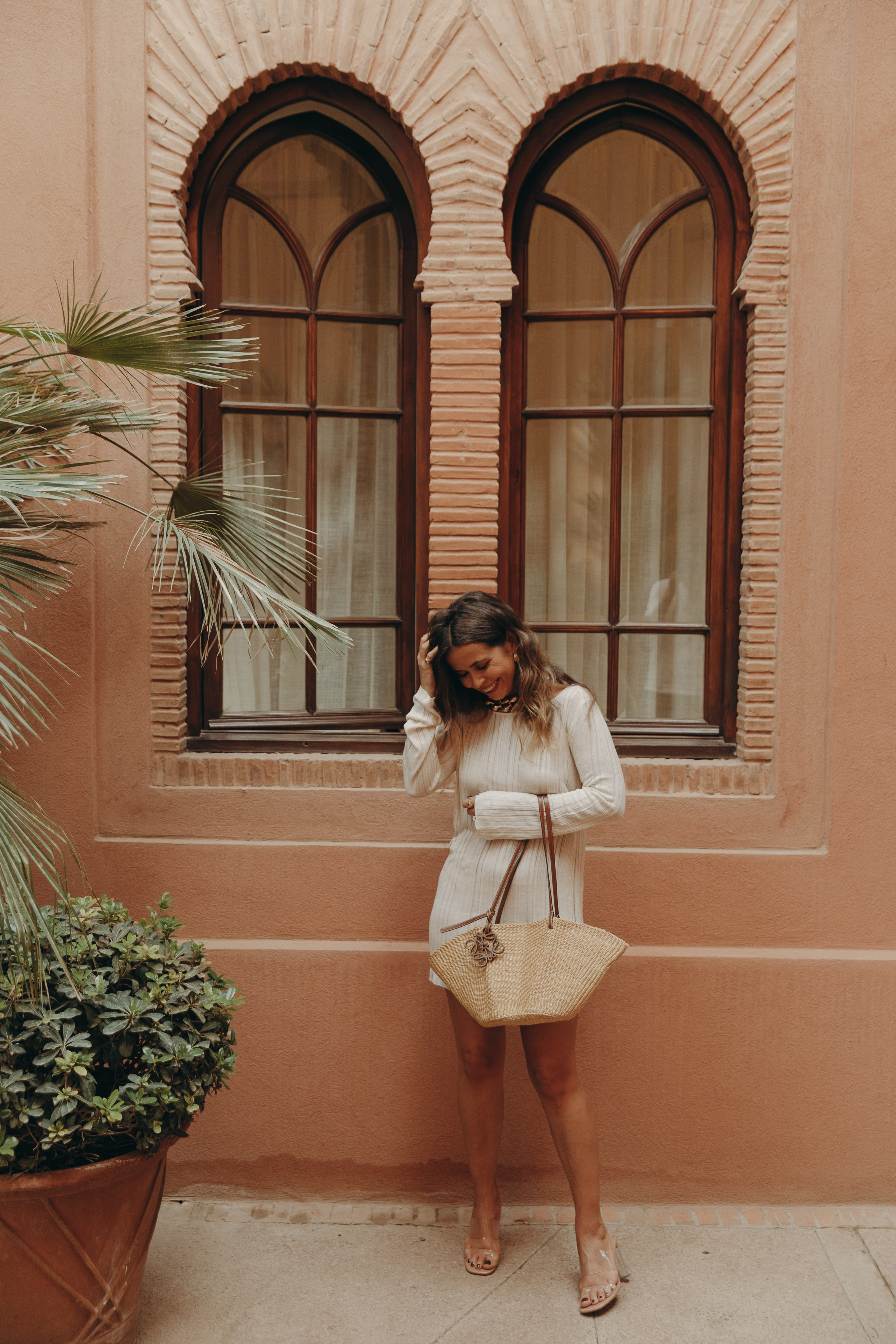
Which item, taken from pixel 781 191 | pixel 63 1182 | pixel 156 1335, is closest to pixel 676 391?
pixel 781 191

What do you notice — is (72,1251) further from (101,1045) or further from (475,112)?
(475,112)

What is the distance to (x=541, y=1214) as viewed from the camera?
3.54 metres

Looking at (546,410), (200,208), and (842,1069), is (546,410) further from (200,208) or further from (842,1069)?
(842,1069)

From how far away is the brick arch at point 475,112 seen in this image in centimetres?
347

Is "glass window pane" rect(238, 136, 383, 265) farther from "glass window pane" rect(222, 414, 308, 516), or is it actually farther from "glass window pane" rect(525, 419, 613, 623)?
"glass window pane" rect(525, 419, 613, 623)

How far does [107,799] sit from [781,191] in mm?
3303

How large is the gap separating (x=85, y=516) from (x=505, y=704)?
1753mm

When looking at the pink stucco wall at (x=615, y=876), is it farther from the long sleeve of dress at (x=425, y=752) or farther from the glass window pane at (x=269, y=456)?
the long sleeve of dress at (x=425, y=752)

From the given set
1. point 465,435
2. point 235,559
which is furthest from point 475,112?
point 235,559

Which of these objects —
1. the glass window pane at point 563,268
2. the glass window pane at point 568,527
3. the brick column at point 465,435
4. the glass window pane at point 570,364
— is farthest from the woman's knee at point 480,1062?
the glass window pane at point 563,268

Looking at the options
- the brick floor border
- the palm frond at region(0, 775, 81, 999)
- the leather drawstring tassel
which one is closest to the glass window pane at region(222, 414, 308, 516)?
the palm frond at region(0, 775, 81, 999)

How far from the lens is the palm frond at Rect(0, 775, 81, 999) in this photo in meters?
2.43

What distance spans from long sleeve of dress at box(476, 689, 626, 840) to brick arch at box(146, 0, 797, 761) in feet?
2.90

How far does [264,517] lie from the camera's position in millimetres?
3363
